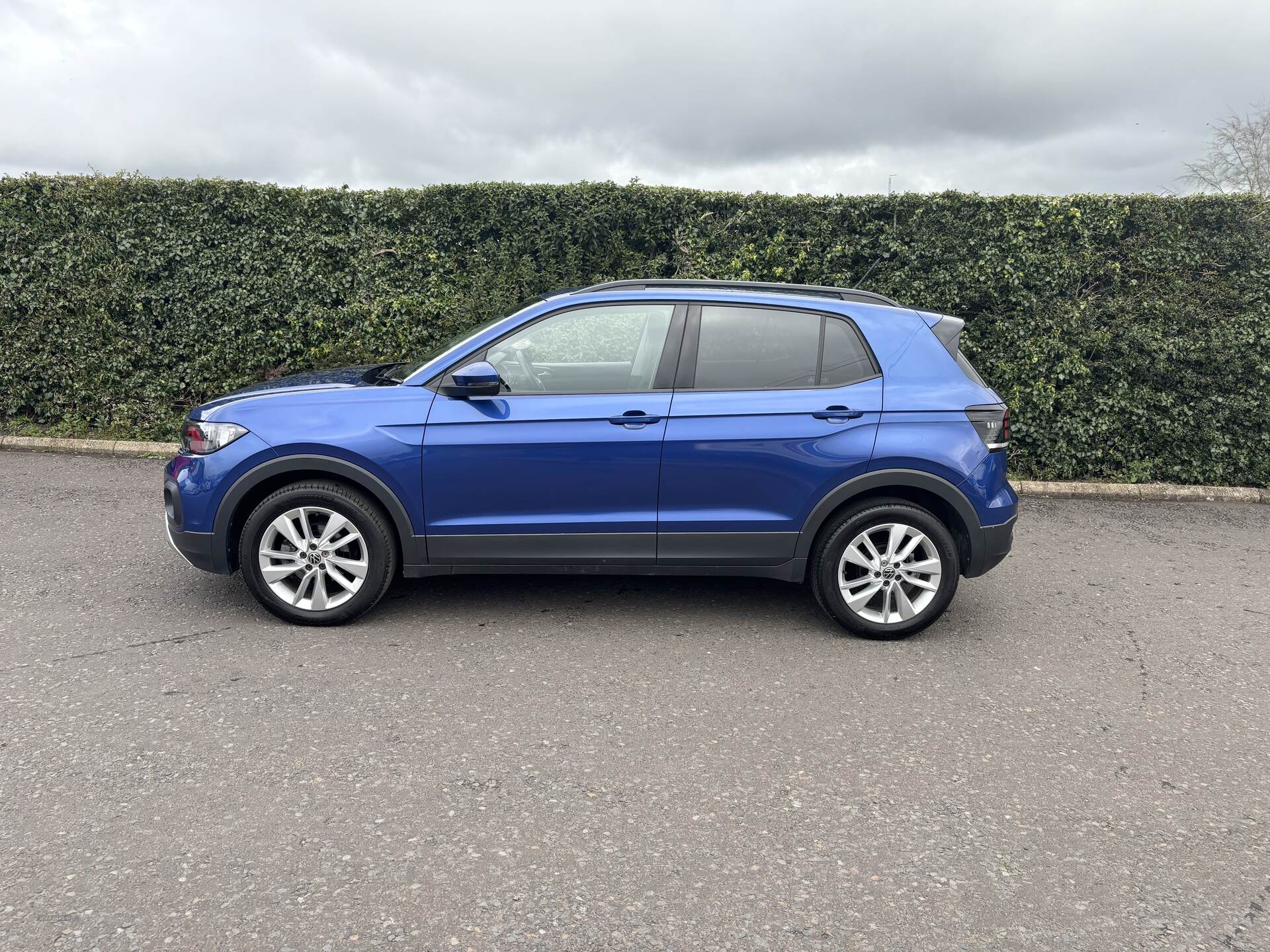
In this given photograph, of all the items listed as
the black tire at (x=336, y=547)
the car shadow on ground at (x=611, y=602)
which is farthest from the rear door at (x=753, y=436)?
the black tire at (x=336, y=547)

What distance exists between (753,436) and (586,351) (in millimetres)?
957

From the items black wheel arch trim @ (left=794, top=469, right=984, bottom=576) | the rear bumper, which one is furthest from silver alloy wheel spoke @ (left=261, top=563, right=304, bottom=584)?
the rear bumper

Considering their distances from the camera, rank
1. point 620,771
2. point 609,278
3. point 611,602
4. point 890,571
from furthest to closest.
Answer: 1. point 609,278
2. point 611,602
3. point 890,571
4. point 620,771

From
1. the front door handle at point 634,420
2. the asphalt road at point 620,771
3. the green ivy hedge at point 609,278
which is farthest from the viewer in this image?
the green ivy hedge at point 609,278

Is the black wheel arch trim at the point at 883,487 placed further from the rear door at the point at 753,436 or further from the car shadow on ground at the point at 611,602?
the car shadow on ground at the point at 611,602

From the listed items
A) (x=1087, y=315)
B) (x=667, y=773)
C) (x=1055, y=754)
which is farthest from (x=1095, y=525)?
(x=667, y=773)

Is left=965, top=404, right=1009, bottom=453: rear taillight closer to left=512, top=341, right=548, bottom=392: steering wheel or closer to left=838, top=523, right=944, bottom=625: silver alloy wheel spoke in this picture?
left=838, top=523, right=944, bottom=625: silver alloy wheel spoke

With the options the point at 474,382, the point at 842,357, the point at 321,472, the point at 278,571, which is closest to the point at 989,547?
the point at 842,357

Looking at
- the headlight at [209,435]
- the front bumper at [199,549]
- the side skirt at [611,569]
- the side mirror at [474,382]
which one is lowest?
the side skirt at [611,569]

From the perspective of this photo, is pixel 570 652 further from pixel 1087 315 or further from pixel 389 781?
pixel 1087 315

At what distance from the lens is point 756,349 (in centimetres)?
462

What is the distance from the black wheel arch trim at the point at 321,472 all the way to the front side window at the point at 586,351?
2.66 feet

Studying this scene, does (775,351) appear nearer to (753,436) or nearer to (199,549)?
(753,436)

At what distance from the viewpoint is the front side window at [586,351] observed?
457cm
